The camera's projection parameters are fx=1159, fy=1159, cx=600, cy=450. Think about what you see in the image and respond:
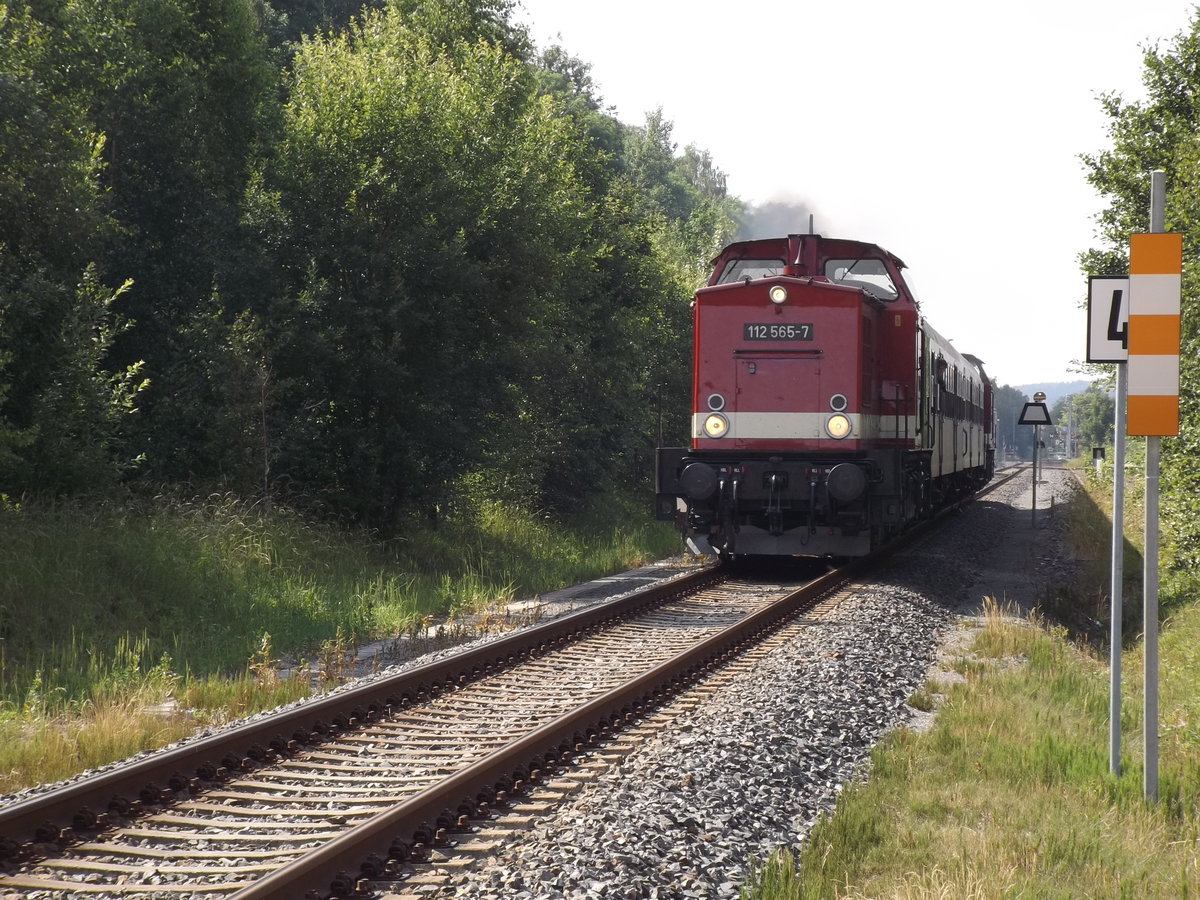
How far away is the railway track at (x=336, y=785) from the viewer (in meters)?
4.55

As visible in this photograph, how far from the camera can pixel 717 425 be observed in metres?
13.9

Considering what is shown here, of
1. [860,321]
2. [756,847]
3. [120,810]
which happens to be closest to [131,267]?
[860,321]

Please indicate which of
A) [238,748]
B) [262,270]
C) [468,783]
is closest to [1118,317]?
[468,783]

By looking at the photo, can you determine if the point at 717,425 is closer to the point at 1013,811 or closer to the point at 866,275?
the point at 866,275

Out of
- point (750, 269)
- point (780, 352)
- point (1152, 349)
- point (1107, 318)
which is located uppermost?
point (750, 269)

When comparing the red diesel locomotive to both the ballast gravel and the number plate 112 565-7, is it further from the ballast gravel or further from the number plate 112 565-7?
the ballast gravel

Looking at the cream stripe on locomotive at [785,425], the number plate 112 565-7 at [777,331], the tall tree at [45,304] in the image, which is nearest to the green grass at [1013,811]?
the cream stripe on locomotive at [785,425]

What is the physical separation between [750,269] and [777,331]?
144 cm

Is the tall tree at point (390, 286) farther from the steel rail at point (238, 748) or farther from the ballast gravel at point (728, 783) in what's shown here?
the ballast gravel at point (728, 783)

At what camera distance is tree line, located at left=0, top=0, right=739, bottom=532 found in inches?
507

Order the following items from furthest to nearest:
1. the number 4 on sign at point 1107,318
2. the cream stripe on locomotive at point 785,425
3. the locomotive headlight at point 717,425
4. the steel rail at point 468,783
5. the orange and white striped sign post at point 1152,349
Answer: the locomotive headlight at point 717,425 → the cream stripe on locomotive at point 785,425 → the number 4 on sign at point 1107,318 → the orange and white striped sign post at point 1152,349 → the steel rail at point 468,783

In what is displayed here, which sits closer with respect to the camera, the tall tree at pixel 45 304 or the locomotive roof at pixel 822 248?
the tall tree at pixel 45 304

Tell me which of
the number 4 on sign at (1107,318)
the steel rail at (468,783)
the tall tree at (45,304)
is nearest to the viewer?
the steel rail at (468,783)

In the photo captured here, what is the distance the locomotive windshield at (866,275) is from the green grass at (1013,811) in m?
7.17
